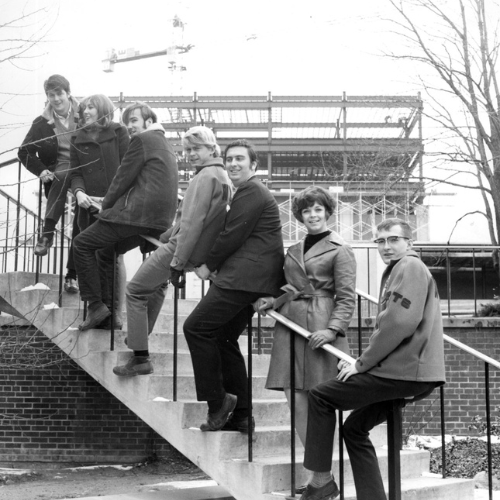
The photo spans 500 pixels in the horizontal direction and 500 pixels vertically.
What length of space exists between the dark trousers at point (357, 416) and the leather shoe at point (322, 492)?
0.11 m

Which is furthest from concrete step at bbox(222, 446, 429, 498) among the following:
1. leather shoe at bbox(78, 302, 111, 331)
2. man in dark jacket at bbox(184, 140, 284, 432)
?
leather shoe at bbox(78, 302, 111, 331)

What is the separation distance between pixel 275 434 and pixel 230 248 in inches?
47.4

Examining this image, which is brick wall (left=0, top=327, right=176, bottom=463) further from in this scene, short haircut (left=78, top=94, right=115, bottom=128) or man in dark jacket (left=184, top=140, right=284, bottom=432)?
man in dark jacket (left=184, top=140, right=284, bottom=432)

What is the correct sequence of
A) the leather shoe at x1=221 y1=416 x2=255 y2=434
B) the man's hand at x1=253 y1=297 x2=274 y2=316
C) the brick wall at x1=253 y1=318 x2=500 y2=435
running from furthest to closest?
the brick wall at x1=253 y1=318 x2=500 y2=435 → the leather shoe at x1=221 y1=416 x2=255 y2=434 → the man's hand at x1=253 y1=297 x2=274 y2=316

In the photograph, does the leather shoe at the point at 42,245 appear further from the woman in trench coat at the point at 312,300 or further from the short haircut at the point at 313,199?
the short haircut at the point at 313,199

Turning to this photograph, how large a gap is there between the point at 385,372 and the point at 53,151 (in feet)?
11.8

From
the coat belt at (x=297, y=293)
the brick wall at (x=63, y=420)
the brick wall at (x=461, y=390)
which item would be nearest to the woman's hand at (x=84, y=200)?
the coat belt at (x=297, y=293)

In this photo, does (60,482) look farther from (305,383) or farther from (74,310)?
(305,383)

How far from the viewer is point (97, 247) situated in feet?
16.8

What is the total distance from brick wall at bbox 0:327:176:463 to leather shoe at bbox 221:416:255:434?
4.61 metres

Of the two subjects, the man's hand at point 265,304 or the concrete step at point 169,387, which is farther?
the concrete step at point 169,387

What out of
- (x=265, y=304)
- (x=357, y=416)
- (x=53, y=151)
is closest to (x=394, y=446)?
(x=357, y=416)

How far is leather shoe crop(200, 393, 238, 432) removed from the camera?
14.1 feet

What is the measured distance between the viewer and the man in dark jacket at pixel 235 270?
4.09 m
